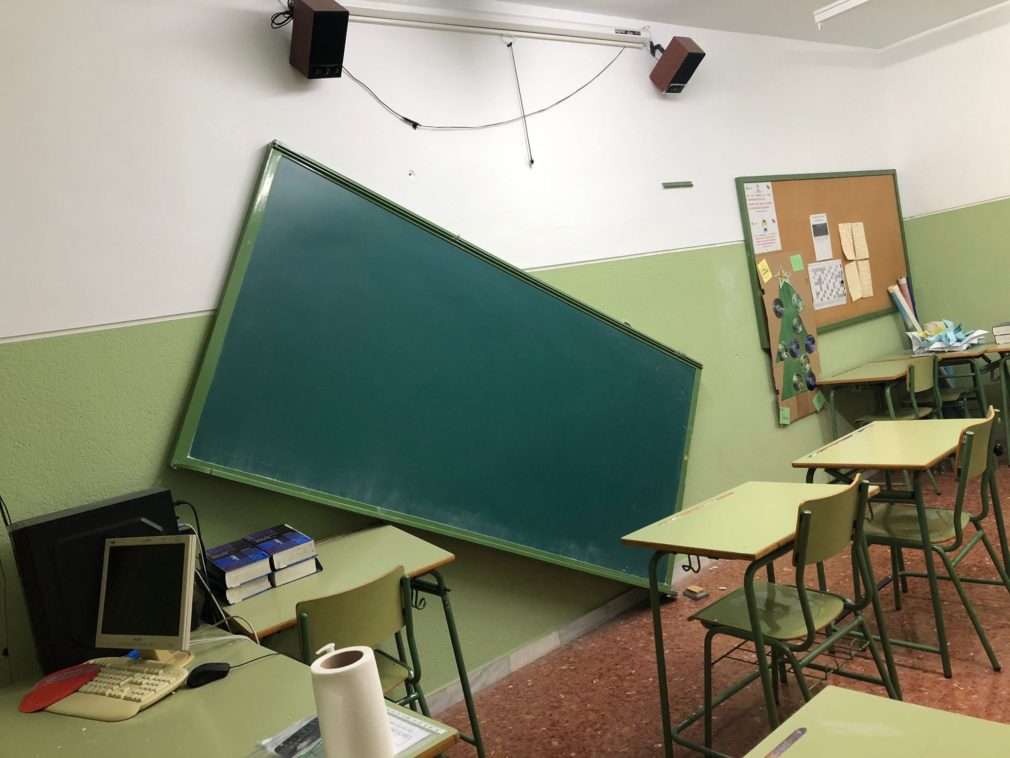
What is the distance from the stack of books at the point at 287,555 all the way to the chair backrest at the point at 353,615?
41cm

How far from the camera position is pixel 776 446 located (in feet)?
15.8

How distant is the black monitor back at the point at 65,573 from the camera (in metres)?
2.01

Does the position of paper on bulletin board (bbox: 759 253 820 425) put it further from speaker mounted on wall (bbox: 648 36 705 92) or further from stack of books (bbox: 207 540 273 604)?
stack of books (bbox: 207 540 273 604)

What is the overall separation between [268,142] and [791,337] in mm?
3547

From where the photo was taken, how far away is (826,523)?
7.22 feet

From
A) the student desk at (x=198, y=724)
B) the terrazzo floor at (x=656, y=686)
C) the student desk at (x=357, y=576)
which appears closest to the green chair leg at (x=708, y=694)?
the terrazzo floor at (x=656, y=686)

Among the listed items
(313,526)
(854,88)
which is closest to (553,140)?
(313,526)

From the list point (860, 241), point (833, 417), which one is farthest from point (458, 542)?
point (860, 241)

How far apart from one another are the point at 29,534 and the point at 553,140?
9.56ft

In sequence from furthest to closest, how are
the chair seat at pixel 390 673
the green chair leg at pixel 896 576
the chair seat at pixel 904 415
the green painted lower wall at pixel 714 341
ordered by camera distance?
the chair seat at pixel 904 415 < the green painted lower wall at pixel 714 341 < the green chair leg at pixel 896 576 < the chair seat at pixel 390 673

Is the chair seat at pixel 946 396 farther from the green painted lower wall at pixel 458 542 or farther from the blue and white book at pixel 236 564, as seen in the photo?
the blue and white book at pixel 236 564

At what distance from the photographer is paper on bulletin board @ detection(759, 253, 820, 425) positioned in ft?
15.8

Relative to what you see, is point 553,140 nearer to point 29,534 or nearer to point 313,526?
point 313,526

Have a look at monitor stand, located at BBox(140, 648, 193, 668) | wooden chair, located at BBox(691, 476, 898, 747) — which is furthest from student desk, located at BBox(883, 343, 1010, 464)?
monitor stand, located at BBox(140, 648, 193, 668)
